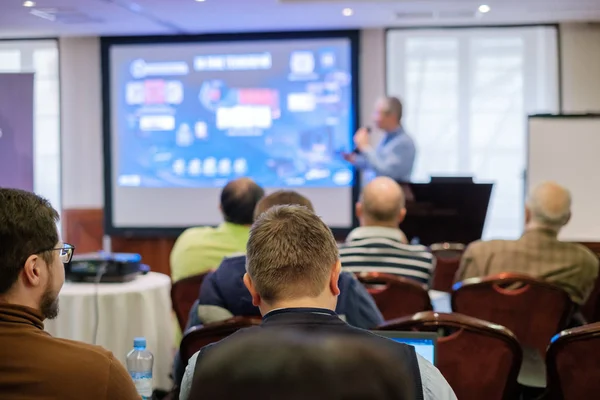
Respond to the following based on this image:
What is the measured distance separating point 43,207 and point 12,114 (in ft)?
10.3

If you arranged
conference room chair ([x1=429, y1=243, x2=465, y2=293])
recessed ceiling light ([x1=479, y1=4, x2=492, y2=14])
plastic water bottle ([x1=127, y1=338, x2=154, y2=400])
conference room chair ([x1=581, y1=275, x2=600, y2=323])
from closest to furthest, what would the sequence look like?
plastic water bottle ([x1=127, y1=338, x2=154, y2=400]) → conference room chair ([x1=581, y1=275, x2=600, y2=323]) → conference room chair ([x1=429, y1=243, x2=465, y2=293]) → recessed ceiling light ([x1=479, y1=4, x2=492, y2=14])

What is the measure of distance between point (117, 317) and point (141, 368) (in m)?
0.89

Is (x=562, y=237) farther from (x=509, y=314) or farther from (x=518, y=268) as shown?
(x=509, y=314)

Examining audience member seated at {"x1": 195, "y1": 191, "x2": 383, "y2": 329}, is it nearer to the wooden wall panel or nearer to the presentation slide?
the presentation slide

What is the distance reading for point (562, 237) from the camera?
5801 mm


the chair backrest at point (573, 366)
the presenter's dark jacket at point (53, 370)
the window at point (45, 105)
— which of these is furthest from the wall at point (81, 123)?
the presenter's dark jacket at point (53, 370)

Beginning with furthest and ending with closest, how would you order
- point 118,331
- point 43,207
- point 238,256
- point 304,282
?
point 118,331 < point 238,256 < point 43,207 < point 304,282

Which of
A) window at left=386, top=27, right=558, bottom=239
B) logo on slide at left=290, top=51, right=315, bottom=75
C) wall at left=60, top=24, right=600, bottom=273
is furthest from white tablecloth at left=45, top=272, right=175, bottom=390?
window at left=386, top=27, right=558, bottom=239

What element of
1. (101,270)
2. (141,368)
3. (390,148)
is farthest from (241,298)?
(390,148)

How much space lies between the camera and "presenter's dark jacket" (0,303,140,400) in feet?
4.91

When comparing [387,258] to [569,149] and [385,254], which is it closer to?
[385,254]

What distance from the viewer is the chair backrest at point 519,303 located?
3.05 m

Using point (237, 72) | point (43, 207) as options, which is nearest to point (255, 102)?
point (237, 72)

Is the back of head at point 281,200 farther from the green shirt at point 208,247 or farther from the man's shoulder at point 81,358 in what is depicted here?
the man's shoulder at point 81,358
